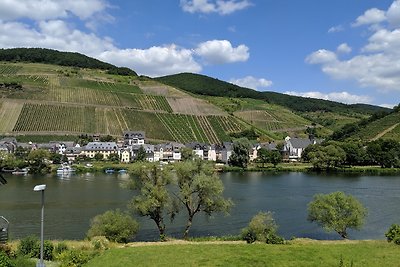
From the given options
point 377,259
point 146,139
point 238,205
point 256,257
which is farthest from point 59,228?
point 146,139

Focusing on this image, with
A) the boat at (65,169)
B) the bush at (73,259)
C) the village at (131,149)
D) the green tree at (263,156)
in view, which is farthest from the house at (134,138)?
the bush at (73,259)

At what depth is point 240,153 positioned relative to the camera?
119375 millimetres

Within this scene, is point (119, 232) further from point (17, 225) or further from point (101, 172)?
point (101, 172)

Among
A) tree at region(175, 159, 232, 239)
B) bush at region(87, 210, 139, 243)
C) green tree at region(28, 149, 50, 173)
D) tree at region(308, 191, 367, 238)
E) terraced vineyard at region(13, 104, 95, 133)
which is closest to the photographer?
bush at region(87, 210, 139, 243)

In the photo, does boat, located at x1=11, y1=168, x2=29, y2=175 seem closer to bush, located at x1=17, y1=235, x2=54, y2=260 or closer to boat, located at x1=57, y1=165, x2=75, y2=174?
boat, located at x1=57, y1=165, x2=75, y2=174

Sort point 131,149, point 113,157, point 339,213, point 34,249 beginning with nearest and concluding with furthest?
point 34,249 < point 339,213 < point 113,157 < point 131,149

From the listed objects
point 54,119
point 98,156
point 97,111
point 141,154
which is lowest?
point 98,156

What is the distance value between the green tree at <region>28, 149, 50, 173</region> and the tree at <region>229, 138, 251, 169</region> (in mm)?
49912

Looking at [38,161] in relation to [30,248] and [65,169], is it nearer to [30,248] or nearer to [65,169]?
[65,169]

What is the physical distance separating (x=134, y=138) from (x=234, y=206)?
96163 millimetres

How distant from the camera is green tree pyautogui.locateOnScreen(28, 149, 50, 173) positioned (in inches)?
4267

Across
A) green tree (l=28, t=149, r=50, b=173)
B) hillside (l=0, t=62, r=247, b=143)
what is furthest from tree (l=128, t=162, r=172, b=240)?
hillside (l=0, t=62, r=247, b=143)

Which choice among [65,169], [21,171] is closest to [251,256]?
[65,169]

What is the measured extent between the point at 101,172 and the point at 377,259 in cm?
9618
